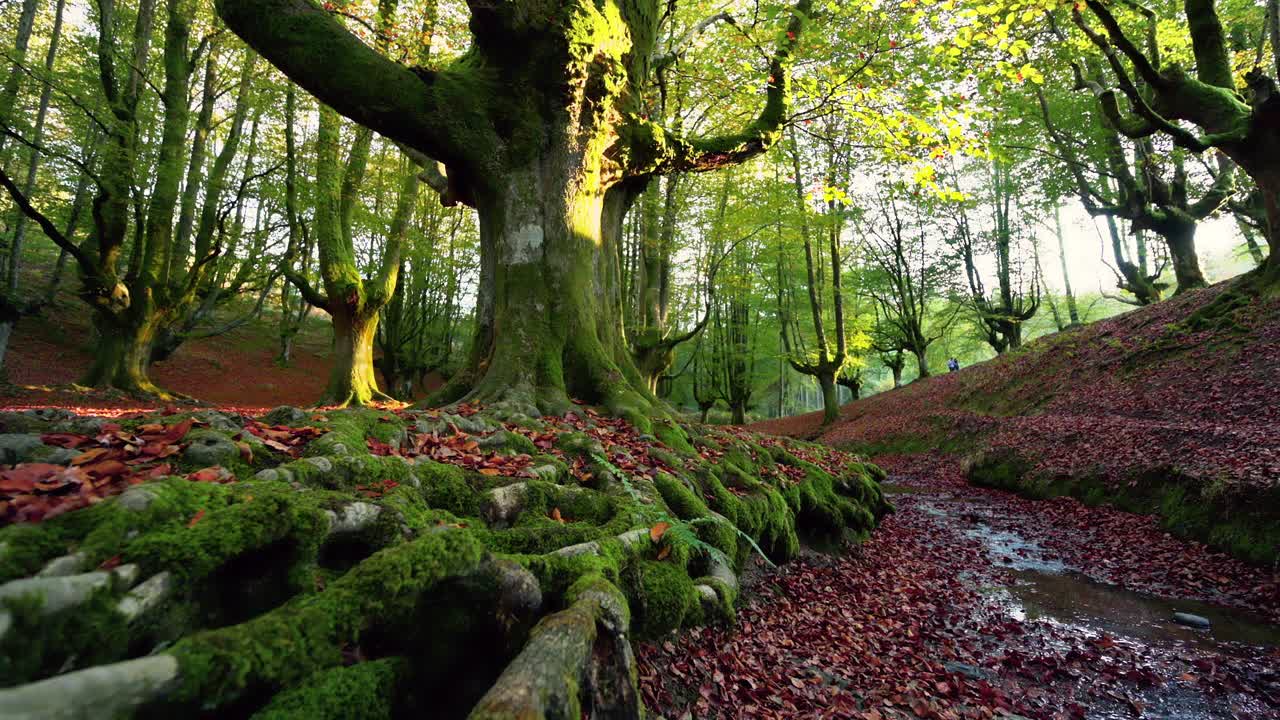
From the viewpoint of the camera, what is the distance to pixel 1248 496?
583 cm

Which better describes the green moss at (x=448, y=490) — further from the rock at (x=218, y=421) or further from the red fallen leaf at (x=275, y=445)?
the rock at (x=218, y=421)

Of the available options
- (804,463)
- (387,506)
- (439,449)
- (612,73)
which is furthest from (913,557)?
(612,73)

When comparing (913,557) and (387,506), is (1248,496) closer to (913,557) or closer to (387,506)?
(913,557)

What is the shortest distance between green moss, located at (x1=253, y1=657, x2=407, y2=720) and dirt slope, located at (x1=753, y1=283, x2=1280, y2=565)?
26.3 ft

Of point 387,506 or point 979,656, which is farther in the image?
point 979,656

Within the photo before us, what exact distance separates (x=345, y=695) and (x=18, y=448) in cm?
185

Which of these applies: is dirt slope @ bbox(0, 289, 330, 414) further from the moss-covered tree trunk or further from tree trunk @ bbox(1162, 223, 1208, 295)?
tree trunk @ bbox(1162, 223, 1208, 295)

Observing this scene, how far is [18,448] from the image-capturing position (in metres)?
2.07

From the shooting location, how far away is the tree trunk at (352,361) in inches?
526

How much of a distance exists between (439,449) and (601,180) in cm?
488

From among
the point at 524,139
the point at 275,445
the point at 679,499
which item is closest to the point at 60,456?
the point at 275,445

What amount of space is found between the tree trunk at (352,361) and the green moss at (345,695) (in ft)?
43.5

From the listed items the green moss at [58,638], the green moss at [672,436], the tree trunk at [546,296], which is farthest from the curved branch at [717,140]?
the green moss at [58,638]

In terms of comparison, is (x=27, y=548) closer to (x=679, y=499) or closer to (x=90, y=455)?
(x=90, y=455)
